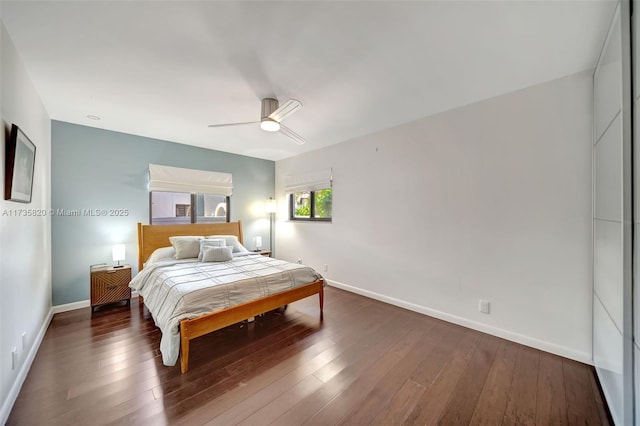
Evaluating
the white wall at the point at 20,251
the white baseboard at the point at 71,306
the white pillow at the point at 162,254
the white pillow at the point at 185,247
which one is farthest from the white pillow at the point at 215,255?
the white baseboard at the point at 71,306

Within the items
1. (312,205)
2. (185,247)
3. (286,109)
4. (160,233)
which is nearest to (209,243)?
(185,247)

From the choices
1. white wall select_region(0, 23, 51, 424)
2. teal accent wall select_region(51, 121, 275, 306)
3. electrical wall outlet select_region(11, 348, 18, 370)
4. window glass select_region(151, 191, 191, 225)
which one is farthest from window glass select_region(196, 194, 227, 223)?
electrical wall outlet select_region(11, 348, 18, 370)

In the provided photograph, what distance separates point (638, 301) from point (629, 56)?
135 cm

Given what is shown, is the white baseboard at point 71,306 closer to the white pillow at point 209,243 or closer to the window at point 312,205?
the white pillow at point 209,243

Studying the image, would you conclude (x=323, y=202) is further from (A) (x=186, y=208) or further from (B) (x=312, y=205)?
(A) (x=186, y=208)

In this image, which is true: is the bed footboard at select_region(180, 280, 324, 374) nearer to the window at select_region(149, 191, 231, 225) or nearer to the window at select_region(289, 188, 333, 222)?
the window at select_region(289, 188, 333, 222)

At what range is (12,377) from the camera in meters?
1.66

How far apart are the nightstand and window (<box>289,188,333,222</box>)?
9.54 feet

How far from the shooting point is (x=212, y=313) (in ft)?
7.07

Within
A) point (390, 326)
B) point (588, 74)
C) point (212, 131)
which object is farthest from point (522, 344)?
point (212, 131)

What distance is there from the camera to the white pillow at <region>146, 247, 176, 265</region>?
3400mm

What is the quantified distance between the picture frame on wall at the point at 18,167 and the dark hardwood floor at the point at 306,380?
55.3 inches

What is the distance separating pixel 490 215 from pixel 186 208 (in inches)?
179

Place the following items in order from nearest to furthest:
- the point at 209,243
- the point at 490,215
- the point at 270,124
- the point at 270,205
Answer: the point at 270,124 < the point at 490,215 < the point at 209,243 < the point at 270,205
